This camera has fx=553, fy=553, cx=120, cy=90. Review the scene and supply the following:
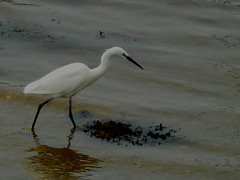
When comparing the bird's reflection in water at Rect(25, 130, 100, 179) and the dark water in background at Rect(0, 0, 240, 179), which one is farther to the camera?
the dark water in background at Rect(0, 0, 240, 179)

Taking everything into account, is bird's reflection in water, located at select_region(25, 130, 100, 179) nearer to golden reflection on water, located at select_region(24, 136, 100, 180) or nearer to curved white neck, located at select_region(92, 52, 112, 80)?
golden reflection on water, located at select_region(24, 136, 100, 180)

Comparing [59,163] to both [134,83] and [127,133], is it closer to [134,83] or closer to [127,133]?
[127,133]

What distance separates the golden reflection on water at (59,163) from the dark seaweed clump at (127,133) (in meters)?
0.67

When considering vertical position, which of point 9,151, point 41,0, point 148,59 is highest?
point 41,0

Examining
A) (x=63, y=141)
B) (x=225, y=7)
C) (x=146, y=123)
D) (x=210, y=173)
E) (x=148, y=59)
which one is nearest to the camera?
(x=210, y=173)

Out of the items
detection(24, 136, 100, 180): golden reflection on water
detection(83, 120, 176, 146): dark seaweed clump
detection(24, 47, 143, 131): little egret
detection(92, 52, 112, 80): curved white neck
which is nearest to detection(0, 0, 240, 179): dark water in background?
detection(24, 136, 100, 180): golden reflection on water

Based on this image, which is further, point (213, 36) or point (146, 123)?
point (213, 36)

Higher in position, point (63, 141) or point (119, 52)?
point (119, 52)

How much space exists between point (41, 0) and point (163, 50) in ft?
16.5

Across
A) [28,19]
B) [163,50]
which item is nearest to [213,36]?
[163,50]

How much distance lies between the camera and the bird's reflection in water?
7266mm

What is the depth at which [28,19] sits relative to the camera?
47.9 ft

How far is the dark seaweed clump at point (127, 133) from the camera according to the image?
8422 millimetres

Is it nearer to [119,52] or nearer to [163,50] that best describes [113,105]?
[119,52]
